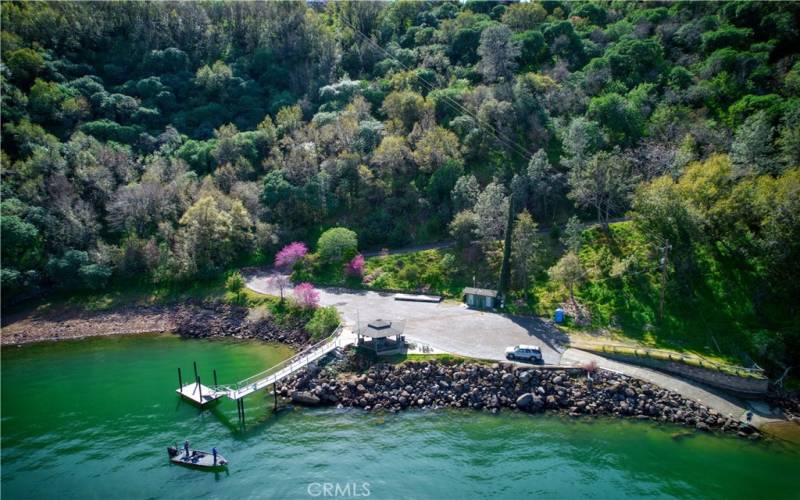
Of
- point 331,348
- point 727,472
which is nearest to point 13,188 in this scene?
point 331,348

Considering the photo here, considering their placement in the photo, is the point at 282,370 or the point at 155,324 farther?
the point at 155,324

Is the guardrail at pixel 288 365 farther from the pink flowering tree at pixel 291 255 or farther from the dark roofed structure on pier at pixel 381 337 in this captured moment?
the pink flowering tree at pixel 291 255

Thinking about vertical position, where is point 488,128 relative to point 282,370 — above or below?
above

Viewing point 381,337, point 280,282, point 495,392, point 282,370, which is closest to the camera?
point 495,392

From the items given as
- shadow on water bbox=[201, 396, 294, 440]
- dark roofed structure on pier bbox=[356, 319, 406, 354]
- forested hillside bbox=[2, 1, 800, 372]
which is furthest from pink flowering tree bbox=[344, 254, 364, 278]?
shadow on water bbox=[201, 396, 294, 440]

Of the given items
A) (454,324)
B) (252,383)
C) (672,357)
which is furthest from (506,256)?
(252,383)

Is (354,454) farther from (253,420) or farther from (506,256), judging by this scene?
(506,256)
